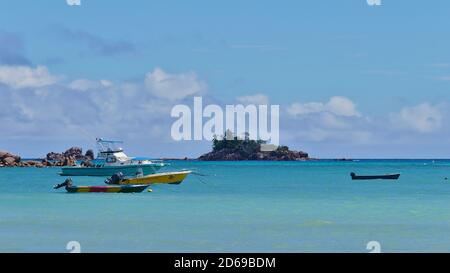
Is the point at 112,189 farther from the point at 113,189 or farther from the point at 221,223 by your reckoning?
the point at 221,223

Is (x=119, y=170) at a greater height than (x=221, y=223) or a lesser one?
greater

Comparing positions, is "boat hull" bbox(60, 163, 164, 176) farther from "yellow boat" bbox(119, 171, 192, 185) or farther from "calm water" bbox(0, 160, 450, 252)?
"calm water" bbox(0, 160, 450, 252)

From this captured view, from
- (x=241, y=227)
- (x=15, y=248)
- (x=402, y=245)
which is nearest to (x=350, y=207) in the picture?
(x=241, y=227)

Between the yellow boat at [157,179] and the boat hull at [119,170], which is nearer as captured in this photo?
the yellow boat at [157,179]

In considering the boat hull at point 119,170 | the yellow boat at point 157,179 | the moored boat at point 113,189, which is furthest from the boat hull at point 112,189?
the boat hull at point 119,170

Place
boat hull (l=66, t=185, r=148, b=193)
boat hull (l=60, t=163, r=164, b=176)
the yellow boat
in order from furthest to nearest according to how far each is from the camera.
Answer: boat hull (l=60, t=163, r=164, b=176) → the yellow boat → boat hull (l=66, t=185, r=148, b=193)

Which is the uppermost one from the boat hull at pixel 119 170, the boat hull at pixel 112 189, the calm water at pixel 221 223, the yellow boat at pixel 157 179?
the boat hull at pixel 119 170

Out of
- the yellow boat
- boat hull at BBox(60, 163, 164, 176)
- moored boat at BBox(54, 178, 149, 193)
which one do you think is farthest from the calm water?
boat hull at BBox(60, 163, 164, 176)

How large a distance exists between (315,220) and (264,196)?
862 inches

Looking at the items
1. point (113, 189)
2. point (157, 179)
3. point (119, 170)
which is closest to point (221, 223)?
point (113, 189)

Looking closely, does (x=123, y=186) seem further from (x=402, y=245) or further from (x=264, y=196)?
(x=402, y=245)

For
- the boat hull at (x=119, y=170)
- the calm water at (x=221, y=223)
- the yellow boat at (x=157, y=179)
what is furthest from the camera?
the boat hull at (x=119, y=170)

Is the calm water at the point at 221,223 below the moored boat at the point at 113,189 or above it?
below

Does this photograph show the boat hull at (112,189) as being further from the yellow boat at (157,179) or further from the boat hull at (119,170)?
the boat hull at (119,170)
